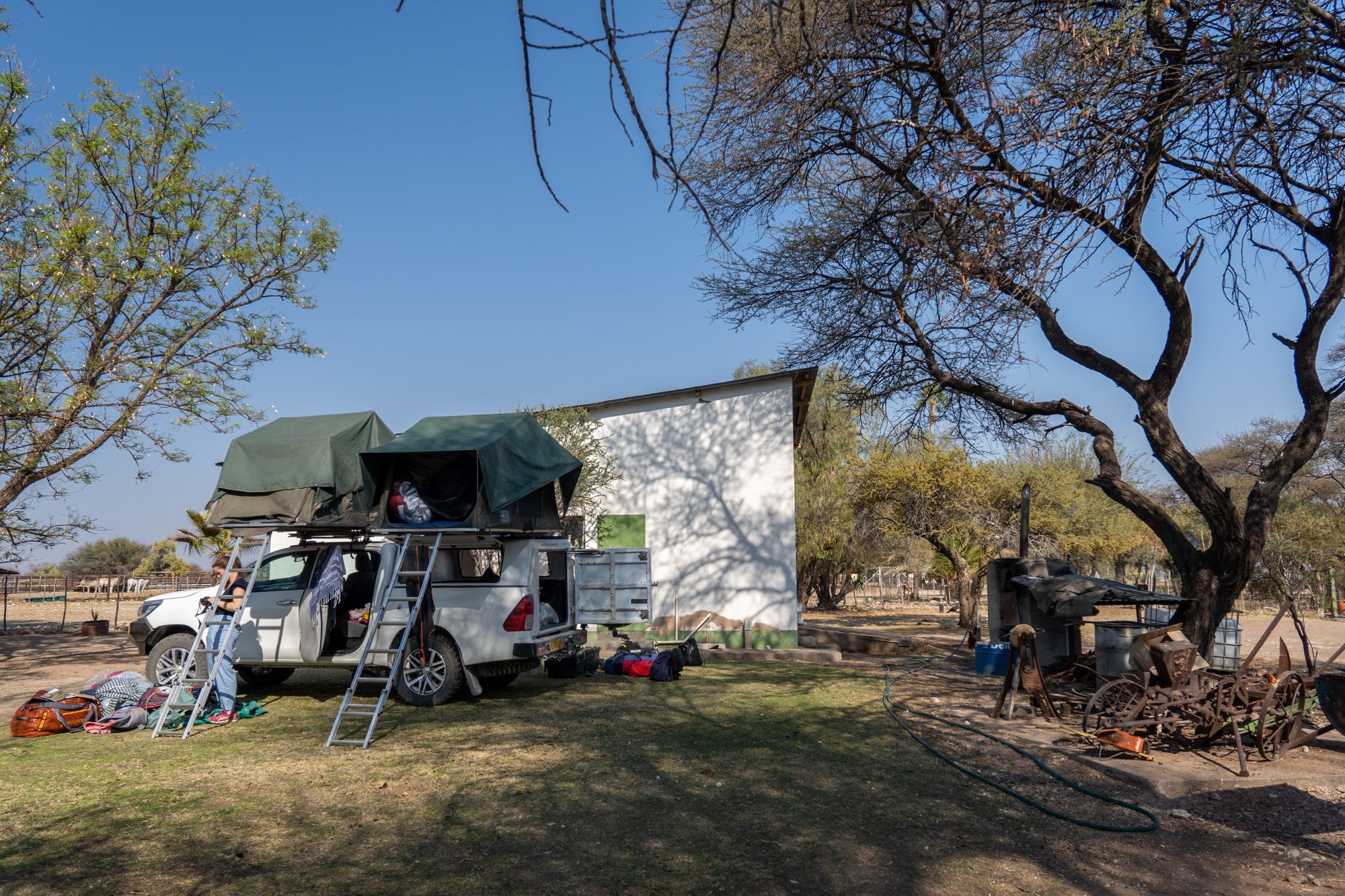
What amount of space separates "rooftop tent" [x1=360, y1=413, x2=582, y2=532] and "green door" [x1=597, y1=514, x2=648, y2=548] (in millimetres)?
7296

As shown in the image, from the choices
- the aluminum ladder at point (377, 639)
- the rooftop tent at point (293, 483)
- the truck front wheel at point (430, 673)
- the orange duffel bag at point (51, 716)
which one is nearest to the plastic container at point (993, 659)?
the truck front wheel at point (430, 673)

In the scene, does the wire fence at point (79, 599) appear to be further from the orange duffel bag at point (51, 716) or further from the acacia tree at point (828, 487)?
the acacia tree at point (828, 487)

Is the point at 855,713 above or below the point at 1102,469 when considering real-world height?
below

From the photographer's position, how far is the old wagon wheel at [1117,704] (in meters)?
7.70

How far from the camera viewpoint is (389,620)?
9.55 meters

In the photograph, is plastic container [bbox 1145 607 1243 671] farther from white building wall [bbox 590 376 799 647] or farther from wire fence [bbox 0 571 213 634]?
wire fence [bbox 0 571 213 634]

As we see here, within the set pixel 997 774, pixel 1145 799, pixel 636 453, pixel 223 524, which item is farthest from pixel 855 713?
pixel 636 453

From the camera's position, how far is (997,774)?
6.98m

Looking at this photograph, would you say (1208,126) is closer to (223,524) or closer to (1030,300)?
(1030,300)

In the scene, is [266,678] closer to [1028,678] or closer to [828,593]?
[1028,678]

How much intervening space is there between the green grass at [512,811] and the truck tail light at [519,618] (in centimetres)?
97

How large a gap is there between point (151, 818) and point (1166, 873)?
627cm

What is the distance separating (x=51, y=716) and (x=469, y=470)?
15.7 ft

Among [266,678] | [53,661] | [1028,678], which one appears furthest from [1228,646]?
[53,661]
